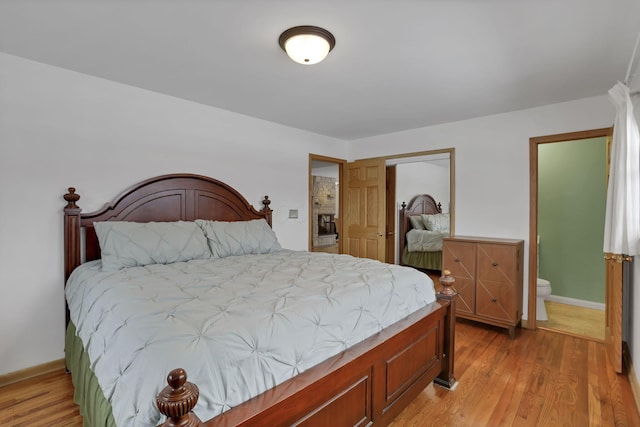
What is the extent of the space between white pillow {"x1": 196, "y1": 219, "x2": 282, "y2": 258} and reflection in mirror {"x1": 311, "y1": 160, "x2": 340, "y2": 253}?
203 inches

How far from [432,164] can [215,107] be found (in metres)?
5.29

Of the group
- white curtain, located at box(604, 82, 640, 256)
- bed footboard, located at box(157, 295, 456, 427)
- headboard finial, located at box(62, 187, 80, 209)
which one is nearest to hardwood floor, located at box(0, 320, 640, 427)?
bed footboard, located at box(157, 295, 456, 427)

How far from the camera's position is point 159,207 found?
2.90 meters

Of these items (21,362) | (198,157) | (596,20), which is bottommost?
(21,362)

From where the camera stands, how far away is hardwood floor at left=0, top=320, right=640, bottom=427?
72.7 inches

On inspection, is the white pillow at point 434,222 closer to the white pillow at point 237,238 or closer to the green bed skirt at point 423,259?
the green bed skirt at point 423,259

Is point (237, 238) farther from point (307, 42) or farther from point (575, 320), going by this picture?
point (575, 320)

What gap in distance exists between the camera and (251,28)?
6.16 feet

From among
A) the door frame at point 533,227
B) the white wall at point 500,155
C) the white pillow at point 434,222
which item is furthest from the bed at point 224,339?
the white pillow at point 434,222

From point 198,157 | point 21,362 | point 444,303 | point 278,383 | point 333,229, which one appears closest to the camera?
point 278,383

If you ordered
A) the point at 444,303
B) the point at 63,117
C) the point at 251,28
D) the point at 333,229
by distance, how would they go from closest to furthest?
the point at 251,28
the point at 444,303
the point at 63,117
the point at 333,229

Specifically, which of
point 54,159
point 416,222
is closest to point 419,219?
point 416,222

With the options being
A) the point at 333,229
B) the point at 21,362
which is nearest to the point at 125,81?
the point at 21,362

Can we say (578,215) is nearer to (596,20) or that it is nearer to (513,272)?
(513,272)
